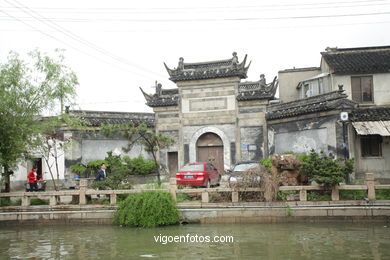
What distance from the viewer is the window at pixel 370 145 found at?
62.1 ft

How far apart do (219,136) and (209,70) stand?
3.84 metres

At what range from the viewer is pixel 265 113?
836 inches

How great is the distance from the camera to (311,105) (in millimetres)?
18844

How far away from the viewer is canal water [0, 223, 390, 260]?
8617 mm

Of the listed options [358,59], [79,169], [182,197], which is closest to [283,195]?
[182,197]


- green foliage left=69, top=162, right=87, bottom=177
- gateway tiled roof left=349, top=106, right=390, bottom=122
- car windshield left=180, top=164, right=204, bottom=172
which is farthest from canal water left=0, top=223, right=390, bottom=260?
green foliage left=69, top=162, right=87, bottom=177

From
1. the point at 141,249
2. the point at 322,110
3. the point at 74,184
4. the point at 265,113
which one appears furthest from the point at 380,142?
the point at 74,184

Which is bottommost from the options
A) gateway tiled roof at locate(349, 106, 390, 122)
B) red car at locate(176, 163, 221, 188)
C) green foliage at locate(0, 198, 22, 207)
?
green foliage at locate(0, 198, 22, 207)

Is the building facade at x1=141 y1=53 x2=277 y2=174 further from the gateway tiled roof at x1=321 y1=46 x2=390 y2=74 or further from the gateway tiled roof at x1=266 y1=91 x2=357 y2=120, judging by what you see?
the gateway tiled roof at x1=321 y1=46 x2=390 y2=74

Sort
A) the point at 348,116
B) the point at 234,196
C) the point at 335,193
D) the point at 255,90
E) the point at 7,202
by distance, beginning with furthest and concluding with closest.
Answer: the point at 255,90, the point at 348,116, the point at 7,202, the point at 234,196, the point at 335,193

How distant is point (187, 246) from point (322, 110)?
36.6 feet

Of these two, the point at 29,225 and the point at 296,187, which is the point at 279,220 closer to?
the point at 296,187

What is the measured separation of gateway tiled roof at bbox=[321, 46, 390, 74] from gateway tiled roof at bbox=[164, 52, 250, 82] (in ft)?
15.9

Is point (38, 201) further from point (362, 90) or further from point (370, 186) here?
point (362, 90)
